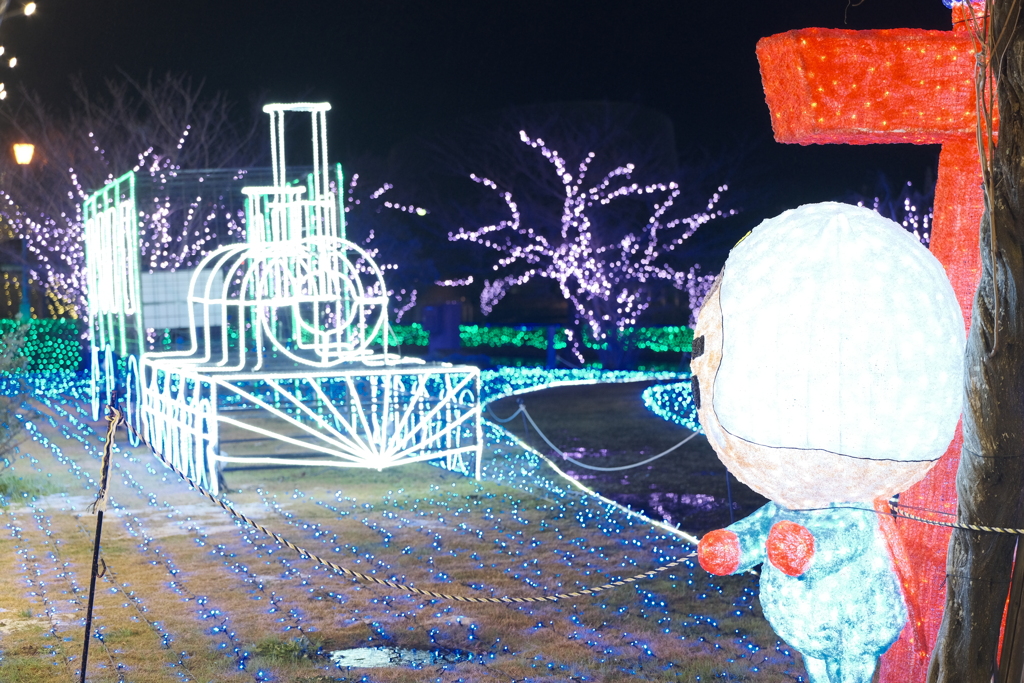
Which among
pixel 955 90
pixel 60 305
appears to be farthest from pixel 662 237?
pixel 955 90

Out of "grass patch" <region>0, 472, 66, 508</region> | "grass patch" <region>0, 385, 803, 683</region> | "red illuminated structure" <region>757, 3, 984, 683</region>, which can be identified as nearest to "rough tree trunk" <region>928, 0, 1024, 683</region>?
"red illuminated structure" <region>757, 3, 984, 683</region>

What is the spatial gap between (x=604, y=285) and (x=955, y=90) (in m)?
19.4

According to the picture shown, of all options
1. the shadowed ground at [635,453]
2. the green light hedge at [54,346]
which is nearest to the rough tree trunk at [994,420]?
the shadowed ground at [635,453]

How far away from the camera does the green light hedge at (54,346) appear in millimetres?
22844

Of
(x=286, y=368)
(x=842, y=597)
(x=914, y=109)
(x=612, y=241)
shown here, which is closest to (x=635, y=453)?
(x=286, y=368)

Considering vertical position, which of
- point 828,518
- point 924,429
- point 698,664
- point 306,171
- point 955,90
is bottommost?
point 698,664

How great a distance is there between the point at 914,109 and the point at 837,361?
3.87 feet

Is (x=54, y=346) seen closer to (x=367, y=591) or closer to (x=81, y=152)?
(x=81, y=152)

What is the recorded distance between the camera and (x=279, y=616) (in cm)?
550

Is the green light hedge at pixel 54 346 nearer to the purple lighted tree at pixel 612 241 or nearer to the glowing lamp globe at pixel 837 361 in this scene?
the purple lighted tree at pixel 612 241

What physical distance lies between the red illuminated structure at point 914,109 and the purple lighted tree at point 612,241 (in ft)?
61.1

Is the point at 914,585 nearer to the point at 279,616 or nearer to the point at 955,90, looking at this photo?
the point at 955,90

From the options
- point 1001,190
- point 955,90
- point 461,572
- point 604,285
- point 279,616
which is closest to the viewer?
point 1001,190

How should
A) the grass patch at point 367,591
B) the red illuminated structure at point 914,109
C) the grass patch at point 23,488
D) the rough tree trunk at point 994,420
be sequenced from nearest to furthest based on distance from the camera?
the rough tree trunk at point 994,420
the red illuminated structure at point 914,109
the grass patch at point 367,591
the grass patch at point 23,488
